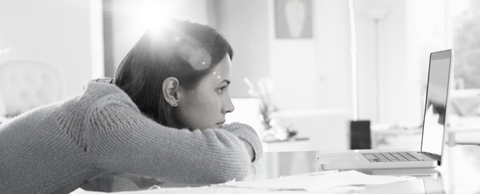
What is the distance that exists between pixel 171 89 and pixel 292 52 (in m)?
4.02

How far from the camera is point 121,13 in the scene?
3684 millimetres

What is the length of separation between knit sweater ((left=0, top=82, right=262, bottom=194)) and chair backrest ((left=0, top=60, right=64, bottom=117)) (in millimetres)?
2179

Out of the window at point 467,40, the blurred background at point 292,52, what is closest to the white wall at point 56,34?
the blurred background at point 292,52

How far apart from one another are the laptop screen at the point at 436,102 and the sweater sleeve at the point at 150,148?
1.36ft

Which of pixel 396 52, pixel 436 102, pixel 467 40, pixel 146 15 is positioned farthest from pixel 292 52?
pixel 436 102

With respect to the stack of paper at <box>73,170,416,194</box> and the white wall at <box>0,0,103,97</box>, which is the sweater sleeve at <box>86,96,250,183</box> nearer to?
the stack of paper at <box>73,170,416,194</box>

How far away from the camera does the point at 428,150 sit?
98 cm

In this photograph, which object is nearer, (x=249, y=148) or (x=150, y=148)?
(x=150, y=148)

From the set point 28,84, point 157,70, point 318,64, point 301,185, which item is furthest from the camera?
point 318,64

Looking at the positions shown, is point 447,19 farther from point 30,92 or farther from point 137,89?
point 137,89

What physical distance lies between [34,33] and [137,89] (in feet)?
8.56

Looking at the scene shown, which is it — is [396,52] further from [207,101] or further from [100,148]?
[100,148]

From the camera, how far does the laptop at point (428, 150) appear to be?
86cm

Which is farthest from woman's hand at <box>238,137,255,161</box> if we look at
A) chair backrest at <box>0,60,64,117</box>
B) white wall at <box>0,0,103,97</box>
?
white wall at <box>0,0,103,97</box>
